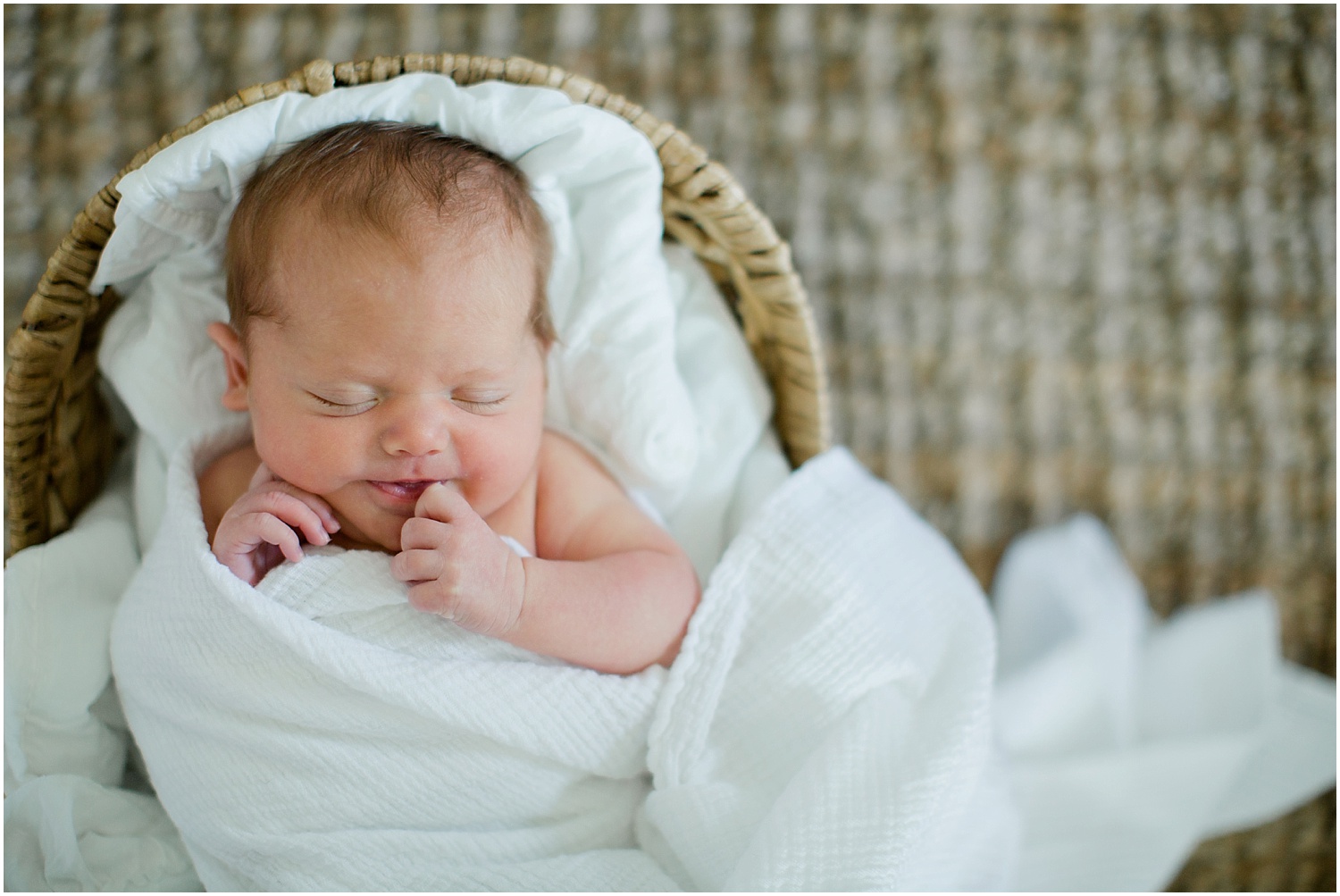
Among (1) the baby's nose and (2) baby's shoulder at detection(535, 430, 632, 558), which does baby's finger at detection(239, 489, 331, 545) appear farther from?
(2) baby's shoulder at detection(535, 430, 632, 558)

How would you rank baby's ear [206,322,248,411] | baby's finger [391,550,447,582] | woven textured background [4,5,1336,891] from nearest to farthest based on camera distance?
baby's finger [391,550,447,582] < baby's ear [206,322,248,411] < woven textured background [4,5,1336,891]

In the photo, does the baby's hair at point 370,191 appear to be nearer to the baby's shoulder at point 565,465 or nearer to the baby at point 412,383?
the baby at point 412,383

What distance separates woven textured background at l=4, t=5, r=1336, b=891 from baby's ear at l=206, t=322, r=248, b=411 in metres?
0.56

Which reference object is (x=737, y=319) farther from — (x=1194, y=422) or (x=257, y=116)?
(x=1194, y=422)

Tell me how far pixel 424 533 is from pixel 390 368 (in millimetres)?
128

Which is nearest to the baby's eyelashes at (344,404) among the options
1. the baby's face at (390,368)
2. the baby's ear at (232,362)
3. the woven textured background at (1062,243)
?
the baby's face at (390,368)

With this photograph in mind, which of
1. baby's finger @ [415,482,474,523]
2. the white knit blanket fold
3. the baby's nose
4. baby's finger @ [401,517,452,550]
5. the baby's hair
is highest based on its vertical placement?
the baby's hair

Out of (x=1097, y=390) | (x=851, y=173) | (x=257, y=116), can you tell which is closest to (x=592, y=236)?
(x=257, y=116)

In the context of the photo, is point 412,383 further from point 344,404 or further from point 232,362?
point 232,362

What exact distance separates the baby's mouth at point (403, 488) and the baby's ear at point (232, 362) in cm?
16

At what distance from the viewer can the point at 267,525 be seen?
79cm

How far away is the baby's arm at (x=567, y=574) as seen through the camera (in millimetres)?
757

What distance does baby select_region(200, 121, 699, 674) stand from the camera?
762 mm

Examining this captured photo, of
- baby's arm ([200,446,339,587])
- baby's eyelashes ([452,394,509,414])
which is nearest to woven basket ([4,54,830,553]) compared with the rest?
baby's arm ([200,446,339,587])
